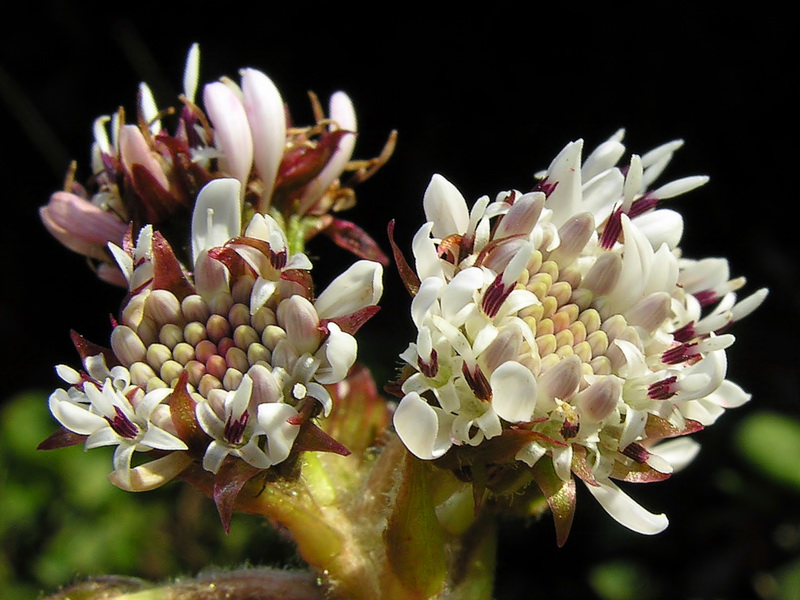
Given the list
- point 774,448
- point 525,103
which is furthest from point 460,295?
point 525,103

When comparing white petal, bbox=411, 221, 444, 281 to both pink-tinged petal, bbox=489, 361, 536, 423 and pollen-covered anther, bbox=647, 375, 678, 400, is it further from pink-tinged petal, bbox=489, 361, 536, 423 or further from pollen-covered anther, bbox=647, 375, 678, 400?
pollen-covered anther, bbox=647, 375, 678, 400

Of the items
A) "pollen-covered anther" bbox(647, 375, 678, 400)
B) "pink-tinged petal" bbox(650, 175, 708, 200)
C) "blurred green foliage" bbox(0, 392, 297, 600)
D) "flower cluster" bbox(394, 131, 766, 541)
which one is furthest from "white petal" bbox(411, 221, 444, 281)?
"blurred green foliage" bbox(0, 392, 297, 600)

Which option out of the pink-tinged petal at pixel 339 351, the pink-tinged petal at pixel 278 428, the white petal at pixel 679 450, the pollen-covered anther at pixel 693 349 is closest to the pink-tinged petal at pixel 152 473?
the pink-tinged petal at pixel 278 428

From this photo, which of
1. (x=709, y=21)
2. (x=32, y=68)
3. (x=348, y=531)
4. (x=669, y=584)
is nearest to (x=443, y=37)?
(x=709, y=21)

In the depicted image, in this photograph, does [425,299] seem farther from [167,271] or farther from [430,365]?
[167,271]

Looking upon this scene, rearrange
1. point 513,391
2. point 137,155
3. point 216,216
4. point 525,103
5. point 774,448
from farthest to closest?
point 525,103 < point 774,448 < point 137,155 < point 216,216 < point 513,391

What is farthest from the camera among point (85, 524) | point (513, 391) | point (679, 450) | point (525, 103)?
point (525, 103)

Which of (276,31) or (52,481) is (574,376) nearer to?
(52,481)
